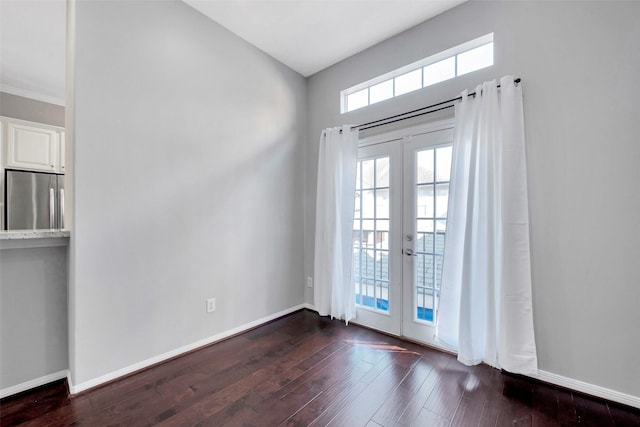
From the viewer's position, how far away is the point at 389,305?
111 inches

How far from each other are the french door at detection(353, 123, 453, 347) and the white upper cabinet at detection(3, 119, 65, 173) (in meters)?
4.21

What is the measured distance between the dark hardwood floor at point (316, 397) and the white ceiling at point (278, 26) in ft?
10.3

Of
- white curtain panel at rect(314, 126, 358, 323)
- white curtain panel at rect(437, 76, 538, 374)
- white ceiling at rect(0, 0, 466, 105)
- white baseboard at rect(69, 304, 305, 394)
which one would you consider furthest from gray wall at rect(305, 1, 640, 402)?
white baseboard at rect(69, 304, 305, 394)

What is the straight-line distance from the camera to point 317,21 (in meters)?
2.59

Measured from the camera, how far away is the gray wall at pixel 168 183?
1905 mm

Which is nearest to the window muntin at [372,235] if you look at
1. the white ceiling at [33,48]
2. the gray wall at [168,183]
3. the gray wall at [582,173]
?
the gray wall at [168,183]

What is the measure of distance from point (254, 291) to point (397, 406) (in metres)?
1.81

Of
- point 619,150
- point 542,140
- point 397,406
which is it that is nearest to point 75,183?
point 397,406

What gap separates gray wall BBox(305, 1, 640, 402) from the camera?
5.61ft

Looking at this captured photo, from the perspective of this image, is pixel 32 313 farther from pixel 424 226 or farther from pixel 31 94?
pixel 31 94

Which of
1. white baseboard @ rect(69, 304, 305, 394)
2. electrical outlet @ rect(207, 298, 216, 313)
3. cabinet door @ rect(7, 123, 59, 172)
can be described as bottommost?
white baseboard @ rect(69, 304, 305, 394)

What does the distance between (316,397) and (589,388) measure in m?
1.87

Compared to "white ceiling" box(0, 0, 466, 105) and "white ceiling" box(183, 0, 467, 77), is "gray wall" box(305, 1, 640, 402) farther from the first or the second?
"white ceiling" box(0, 0, 466, 105)

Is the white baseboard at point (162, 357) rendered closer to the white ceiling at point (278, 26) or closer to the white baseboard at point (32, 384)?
the white baseboard at point (32, 384)
